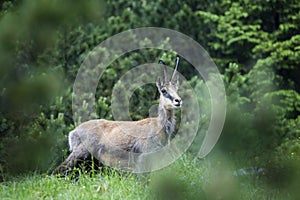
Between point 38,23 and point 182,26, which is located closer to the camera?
point 38,23

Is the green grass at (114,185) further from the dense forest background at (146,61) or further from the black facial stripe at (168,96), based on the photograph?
the black facial stripe at (168,96)

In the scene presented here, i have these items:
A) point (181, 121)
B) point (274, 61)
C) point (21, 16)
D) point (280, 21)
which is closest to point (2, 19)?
point (21, 16)

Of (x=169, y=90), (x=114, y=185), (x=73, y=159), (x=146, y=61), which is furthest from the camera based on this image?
(x=146, y=61)

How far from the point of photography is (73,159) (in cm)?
940

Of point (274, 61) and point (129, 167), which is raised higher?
point (274, 61)

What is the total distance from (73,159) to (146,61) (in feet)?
15.9

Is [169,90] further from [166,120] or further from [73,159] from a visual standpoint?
[73,159]

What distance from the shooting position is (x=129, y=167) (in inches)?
353

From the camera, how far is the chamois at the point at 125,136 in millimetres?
9195

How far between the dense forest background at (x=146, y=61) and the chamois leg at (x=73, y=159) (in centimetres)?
21

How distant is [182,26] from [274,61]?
2.90m

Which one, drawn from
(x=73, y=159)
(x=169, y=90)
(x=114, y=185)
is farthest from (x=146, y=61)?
(x=114, y=185)

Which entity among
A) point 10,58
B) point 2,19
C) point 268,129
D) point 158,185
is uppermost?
point 2,19

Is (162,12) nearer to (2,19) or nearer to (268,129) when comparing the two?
(2,19)
